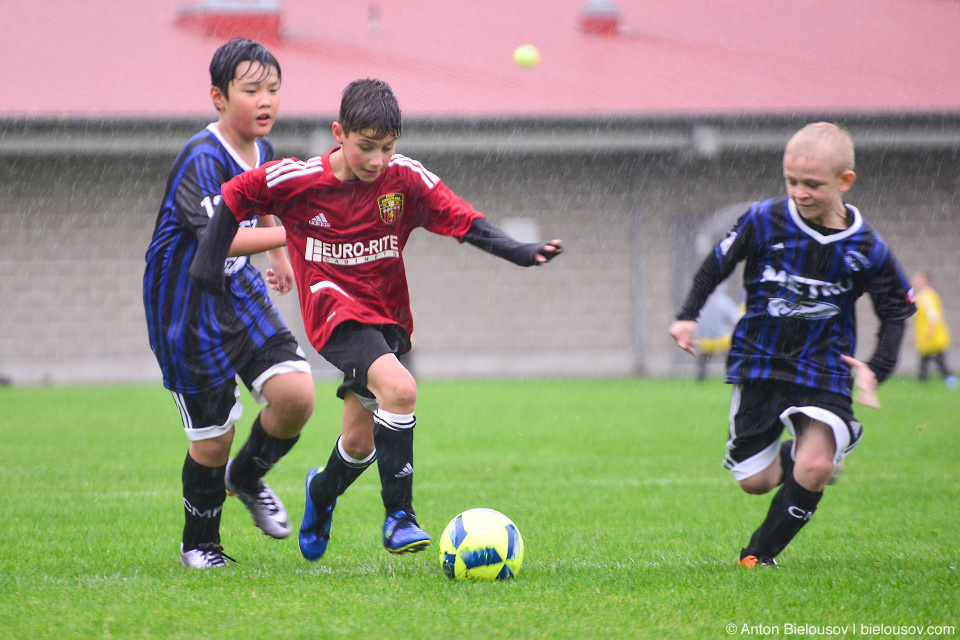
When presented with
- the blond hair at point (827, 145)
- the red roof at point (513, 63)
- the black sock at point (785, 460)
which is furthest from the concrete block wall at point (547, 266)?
the blond hair at point (827, 145)

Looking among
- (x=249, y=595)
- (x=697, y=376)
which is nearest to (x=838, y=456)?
(x=249, y=595)

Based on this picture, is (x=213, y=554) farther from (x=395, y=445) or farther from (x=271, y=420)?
(x=395, y=445)

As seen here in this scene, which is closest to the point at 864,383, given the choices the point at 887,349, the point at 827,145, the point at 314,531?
the point at 887,349

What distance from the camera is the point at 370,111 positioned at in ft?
11.1

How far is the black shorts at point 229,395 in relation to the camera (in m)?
3.88

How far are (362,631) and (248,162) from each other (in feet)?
6.45

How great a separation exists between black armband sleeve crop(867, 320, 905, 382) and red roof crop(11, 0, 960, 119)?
10706 millimetres

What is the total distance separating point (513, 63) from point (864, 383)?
1383 cm

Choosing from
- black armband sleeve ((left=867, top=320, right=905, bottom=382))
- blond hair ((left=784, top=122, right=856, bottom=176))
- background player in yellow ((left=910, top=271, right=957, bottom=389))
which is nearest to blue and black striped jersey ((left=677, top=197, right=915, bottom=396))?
black armband sleeve ((left=867, top=320, right=905, bottom=382))

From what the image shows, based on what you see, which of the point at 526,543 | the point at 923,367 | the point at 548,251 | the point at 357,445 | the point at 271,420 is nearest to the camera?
the point at 548,251

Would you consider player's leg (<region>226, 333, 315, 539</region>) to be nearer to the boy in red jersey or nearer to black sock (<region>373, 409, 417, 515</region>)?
the boy in red jersey

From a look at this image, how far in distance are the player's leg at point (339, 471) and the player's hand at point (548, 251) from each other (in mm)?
920

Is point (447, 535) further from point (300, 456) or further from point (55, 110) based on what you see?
point (55, 110)

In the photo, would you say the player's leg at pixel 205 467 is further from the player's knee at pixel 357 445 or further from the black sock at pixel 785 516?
the black sock at pixel 785 516
